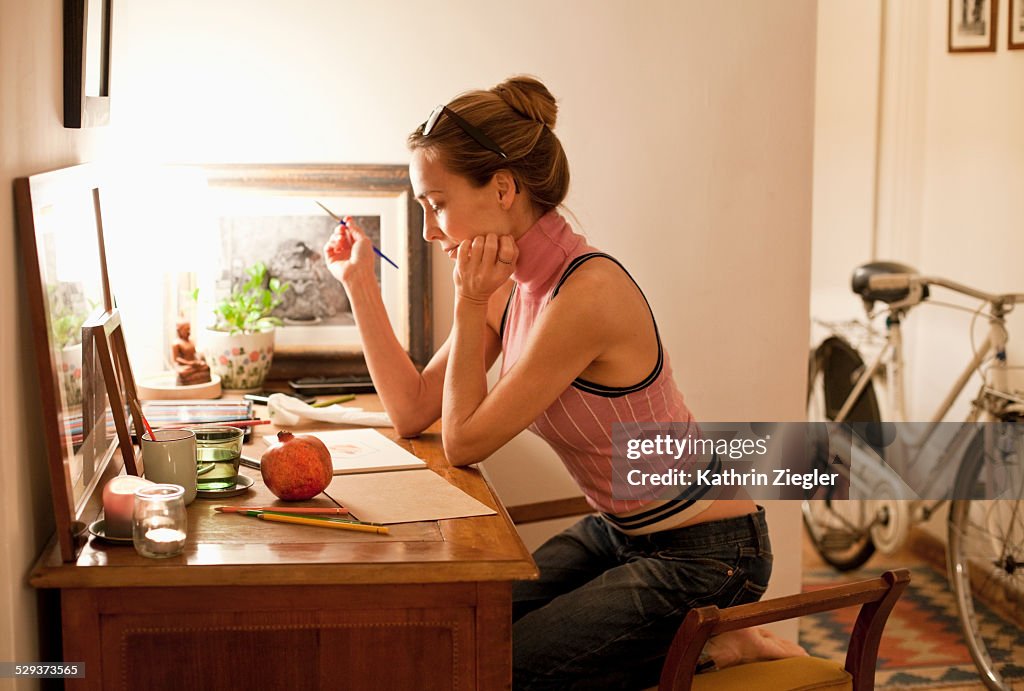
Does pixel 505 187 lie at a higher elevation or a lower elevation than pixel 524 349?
higher

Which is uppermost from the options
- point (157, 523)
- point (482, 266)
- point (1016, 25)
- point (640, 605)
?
point (1016, 25)

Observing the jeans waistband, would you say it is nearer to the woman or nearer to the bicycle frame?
the woman

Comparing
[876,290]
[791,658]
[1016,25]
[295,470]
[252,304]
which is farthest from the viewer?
[1016,25]

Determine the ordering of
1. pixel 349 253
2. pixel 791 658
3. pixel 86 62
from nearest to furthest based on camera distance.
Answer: pixel 86 62 < pixel 791 658 < pixel 349 253

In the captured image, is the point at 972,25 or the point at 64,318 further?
the point at 972,25

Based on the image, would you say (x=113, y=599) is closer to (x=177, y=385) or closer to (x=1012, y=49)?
(x=177, y=385)

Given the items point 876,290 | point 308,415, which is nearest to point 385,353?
point 308,415

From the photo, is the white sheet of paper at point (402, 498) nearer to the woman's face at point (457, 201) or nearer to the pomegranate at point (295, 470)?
the pomegranate at point (295, 470)

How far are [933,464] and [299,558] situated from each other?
97.1 inches

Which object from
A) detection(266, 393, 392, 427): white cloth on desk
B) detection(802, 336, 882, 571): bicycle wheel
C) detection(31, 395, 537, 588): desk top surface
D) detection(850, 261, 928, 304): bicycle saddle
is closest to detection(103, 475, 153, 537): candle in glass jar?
detection(31, 395, 537, 588): desk top surface

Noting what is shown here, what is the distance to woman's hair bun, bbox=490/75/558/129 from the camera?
158cm

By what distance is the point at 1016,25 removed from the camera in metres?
3.22

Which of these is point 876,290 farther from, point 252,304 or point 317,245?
point 252,304

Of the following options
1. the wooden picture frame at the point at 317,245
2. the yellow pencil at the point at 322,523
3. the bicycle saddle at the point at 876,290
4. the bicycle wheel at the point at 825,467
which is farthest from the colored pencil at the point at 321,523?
the bicycle wheel at the point at 825,467
